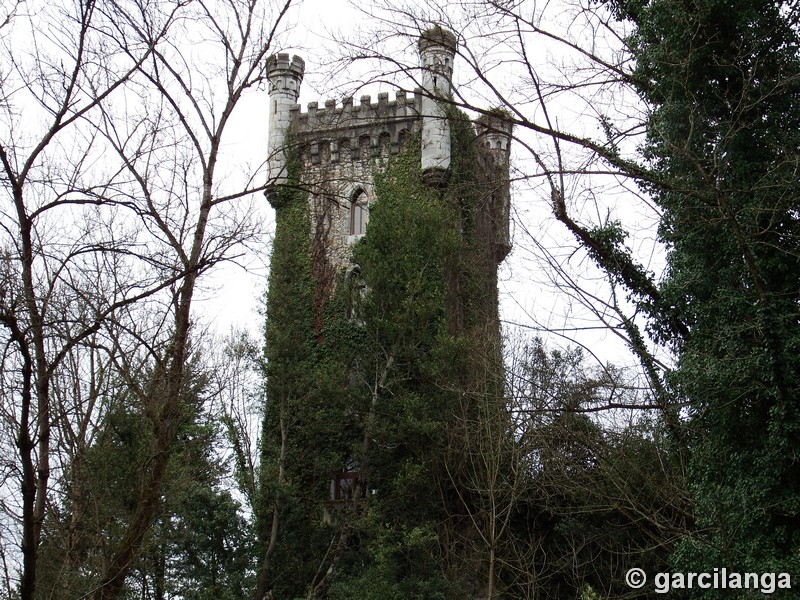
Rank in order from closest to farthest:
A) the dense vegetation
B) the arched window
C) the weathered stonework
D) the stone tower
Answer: the dense vegetation
the stone tower
the weathered stonework
the arched window

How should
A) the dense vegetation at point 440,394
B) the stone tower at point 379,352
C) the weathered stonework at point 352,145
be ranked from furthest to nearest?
1. the weathered stonework at point 352,145
2. the stone tower at point 379,352
3. the dense vegetation at point 440,394

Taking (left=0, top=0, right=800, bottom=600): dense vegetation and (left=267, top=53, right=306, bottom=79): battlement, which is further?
(left=267, top=53, right=306, bottom=79): battlement

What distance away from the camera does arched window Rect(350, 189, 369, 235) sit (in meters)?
22.6

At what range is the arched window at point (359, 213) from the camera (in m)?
22.6

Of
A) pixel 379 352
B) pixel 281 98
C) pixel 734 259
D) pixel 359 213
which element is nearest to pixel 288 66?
pixel 281 98

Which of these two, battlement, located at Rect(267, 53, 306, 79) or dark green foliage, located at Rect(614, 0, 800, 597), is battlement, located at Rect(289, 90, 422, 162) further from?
dark green foliage, located at Rect(614, 0, 800, 597)

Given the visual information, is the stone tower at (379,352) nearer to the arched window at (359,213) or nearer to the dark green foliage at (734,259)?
the arched window at (359,213)

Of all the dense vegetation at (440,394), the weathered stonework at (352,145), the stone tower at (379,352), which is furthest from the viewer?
the weathered stonework at (352,145)

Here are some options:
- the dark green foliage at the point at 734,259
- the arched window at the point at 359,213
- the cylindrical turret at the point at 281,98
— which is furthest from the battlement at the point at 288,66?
the dark green foliage at the point at 734,259

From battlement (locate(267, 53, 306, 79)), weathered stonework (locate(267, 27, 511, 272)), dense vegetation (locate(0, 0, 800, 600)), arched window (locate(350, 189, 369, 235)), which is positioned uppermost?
battlement (locate(267, 53, 306, 79))

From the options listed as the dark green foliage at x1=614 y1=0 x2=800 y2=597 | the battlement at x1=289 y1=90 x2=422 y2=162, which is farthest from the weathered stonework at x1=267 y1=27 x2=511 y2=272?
the dark green foliage at x1=614 y1=0 x2=800 y2=597

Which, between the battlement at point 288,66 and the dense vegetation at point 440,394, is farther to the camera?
the battlement at point 288,66

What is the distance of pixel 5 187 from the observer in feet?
22.6

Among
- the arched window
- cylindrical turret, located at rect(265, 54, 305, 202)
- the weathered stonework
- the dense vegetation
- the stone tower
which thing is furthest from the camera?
cylindrical turret, located at rect(265, 54, 305, 202)
